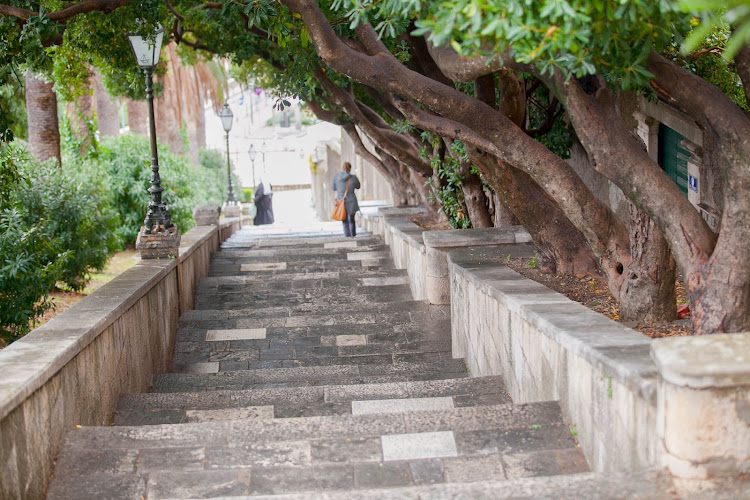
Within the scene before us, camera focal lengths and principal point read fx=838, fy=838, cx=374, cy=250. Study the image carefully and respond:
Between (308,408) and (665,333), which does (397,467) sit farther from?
(665,333)

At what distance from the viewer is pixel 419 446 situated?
4.57 m

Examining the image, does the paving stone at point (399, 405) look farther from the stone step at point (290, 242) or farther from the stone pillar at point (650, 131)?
the stone step at point (290, 242)

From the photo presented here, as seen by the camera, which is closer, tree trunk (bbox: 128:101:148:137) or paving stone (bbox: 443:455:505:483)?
paving stone (bbox: 443:455:505:483)

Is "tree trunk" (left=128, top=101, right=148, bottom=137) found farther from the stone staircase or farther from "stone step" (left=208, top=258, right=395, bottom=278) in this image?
the stone staircase

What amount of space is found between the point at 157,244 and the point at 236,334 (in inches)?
53.3

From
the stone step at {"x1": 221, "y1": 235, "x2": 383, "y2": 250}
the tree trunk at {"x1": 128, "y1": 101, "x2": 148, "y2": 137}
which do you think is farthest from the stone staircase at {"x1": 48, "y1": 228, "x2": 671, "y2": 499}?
the tree trunk at {"x1": 128, "y1": 101, "x2": 148, "y2": 137}

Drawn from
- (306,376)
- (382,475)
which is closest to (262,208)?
(306,376)

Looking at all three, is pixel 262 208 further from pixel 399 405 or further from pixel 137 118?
pixel 399 405

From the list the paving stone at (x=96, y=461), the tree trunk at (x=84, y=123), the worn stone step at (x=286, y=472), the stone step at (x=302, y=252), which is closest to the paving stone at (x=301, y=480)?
the worn stone step at (x=286, y=472)

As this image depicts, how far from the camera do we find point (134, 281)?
7715 millimetres

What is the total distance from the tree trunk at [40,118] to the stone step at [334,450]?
10.9 meters

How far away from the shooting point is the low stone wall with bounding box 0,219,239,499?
4133 millimetres

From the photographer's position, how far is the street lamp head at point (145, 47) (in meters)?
9.46

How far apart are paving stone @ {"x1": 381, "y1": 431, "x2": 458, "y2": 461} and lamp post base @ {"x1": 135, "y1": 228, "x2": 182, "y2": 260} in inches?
218
